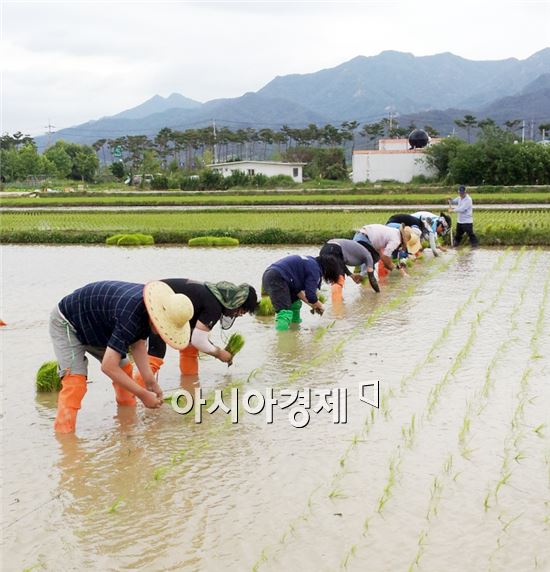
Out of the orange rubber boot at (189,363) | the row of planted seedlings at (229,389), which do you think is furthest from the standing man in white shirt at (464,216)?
the orange rubber boot at (189,363)

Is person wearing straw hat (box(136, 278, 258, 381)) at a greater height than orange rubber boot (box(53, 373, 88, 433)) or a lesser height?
greater

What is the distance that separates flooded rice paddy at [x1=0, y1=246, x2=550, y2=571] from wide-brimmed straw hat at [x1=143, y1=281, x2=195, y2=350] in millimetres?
721

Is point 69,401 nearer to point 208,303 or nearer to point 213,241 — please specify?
point 208,303

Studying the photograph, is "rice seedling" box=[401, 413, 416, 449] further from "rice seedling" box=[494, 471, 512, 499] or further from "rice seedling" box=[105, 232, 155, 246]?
"rice seedling" box=[105, 232, 155, 246]

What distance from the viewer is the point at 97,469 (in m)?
4.36

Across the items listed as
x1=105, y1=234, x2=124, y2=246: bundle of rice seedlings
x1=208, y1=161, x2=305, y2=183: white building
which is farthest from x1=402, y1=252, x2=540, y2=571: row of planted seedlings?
x1=208, y1=161, x2=305, y2=183: white building

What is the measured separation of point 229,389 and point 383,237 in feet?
15.9

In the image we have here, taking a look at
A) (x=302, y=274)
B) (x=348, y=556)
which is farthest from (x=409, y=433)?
(x=302, y=274)

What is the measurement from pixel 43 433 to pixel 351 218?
15151 mm

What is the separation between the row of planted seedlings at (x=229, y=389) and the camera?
14.0 ft

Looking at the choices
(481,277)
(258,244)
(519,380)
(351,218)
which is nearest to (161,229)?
(258,244)

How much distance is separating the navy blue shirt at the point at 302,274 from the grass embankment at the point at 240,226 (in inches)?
303

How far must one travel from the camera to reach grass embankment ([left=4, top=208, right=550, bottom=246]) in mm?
15320

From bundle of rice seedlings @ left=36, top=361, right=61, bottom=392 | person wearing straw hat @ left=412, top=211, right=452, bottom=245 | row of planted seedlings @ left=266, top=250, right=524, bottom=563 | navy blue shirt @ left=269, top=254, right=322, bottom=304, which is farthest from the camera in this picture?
person wearing straw hat @ left=412, top=211, right=452, bottom=245
